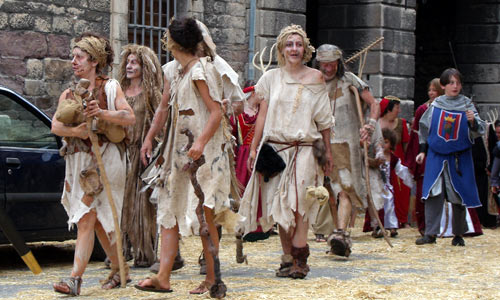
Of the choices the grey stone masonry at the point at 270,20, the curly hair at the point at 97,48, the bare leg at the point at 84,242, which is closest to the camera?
the bare leg at the point at 84,242

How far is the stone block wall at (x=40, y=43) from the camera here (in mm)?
11883

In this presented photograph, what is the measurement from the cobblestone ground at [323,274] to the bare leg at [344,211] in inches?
12.3

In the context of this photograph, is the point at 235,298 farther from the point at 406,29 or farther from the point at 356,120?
the point at 406,29

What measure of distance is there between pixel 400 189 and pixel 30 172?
5.61m

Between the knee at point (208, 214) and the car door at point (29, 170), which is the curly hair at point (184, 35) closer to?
the knee at point (208, 214)

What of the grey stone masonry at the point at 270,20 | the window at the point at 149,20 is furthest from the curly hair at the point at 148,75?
the grey stone masonry at the point at 270,20

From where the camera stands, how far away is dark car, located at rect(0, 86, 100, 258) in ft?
26.6

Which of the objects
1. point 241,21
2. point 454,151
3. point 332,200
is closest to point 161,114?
point 332,200

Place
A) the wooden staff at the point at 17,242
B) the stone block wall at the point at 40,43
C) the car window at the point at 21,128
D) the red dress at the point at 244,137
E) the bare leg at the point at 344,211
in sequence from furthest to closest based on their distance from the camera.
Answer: the stone block wall at the point at 40,43, the red dress at the point at 244,137, the bare leg at the point at 344,211, the car window at the point at 21,128, the wooden staff at the point at 17,242

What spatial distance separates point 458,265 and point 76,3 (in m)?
5.91

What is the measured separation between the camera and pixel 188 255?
31.3 ft

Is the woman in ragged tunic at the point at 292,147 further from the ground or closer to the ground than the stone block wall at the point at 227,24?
closer to the ground

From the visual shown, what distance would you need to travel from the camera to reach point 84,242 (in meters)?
6.92

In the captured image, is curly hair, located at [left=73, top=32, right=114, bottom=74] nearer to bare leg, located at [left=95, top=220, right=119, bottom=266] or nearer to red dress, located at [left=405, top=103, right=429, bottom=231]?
bare leg, located at [left=95, top=220, right=119, bottom=266]
